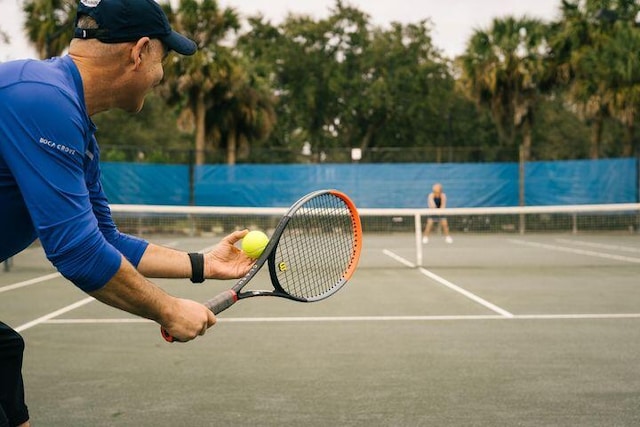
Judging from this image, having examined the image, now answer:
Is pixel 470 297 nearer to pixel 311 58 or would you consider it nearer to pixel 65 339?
pixel 65 339

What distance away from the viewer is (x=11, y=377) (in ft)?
9.28

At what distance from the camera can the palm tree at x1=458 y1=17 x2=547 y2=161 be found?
A: 2917cm

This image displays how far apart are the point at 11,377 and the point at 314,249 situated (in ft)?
6.70

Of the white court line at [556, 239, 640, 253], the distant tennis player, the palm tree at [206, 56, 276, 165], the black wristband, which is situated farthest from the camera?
the palm tree at [206, 56, 276, 165]

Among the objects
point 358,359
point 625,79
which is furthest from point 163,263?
point 625,79

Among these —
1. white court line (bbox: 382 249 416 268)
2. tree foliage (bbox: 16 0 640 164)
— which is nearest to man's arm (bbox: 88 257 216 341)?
white court line (bbox: 382 249 416 268)

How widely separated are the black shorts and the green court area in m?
1.47

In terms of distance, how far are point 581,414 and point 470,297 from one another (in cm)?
509

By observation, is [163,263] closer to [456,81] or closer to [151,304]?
[151,304]

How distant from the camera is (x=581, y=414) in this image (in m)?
4.36

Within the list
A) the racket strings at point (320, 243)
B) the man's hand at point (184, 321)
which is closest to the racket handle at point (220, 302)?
the man's hand at point (184, 321)

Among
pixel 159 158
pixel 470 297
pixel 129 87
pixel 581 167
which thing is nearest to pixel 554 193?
pixel 581 167

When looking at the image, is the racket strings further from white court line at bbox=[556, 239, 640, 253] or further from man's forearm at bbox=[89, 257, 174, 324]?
white court line at bbox=[556, 239, 640, 253]

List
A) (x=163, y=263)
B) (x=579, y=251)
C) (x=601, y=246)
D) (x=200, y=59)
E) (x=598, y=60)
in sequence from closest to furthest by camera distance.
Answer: (x=163, y=263) → (x=579, y=251) → (x=601, y=246) → (x=200, y=59) → (x=598, y=60)
